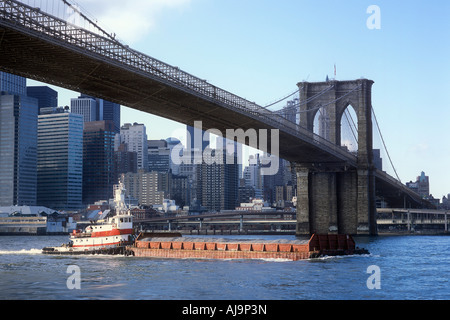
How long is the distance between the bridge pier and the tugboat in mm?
43117

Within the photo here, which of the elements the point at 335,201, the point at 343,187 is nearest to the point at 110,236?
the point at 335,201

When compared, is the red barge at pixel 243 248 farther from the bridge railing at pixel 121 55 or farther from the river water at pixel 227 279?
the bridge railing at pixel 121 55

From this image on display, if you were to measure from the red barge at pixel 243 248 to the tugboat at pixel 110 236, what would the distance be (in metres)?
1.05

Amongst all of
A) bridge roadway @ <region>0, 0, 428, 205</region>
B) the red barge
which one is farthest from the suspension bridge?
the red barge

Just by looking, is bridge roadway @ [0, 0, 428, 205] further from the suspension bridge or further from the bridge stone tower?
the bridge stone tower

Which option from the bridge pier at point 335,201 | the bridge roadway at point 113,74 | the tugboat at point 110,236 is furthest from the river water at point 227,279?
the bridge pier at point 335,201

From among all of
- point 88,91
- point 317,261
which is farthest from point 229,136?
point 317,261

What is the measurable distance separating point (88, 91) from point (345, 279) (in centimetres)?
2990

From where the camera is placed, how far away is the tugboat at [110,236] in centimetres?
5484

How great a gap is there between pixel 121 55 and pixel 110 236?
15.7 metres

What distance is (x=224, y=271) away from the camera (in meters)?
39.3

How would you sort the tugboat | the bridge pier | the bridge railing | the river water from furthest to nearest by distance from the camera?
1. the bridge pier
2. the tugboat
3. the bridge railing
4. the river water

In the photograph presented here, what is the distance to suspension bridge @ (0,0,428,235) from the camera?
44219 mm
